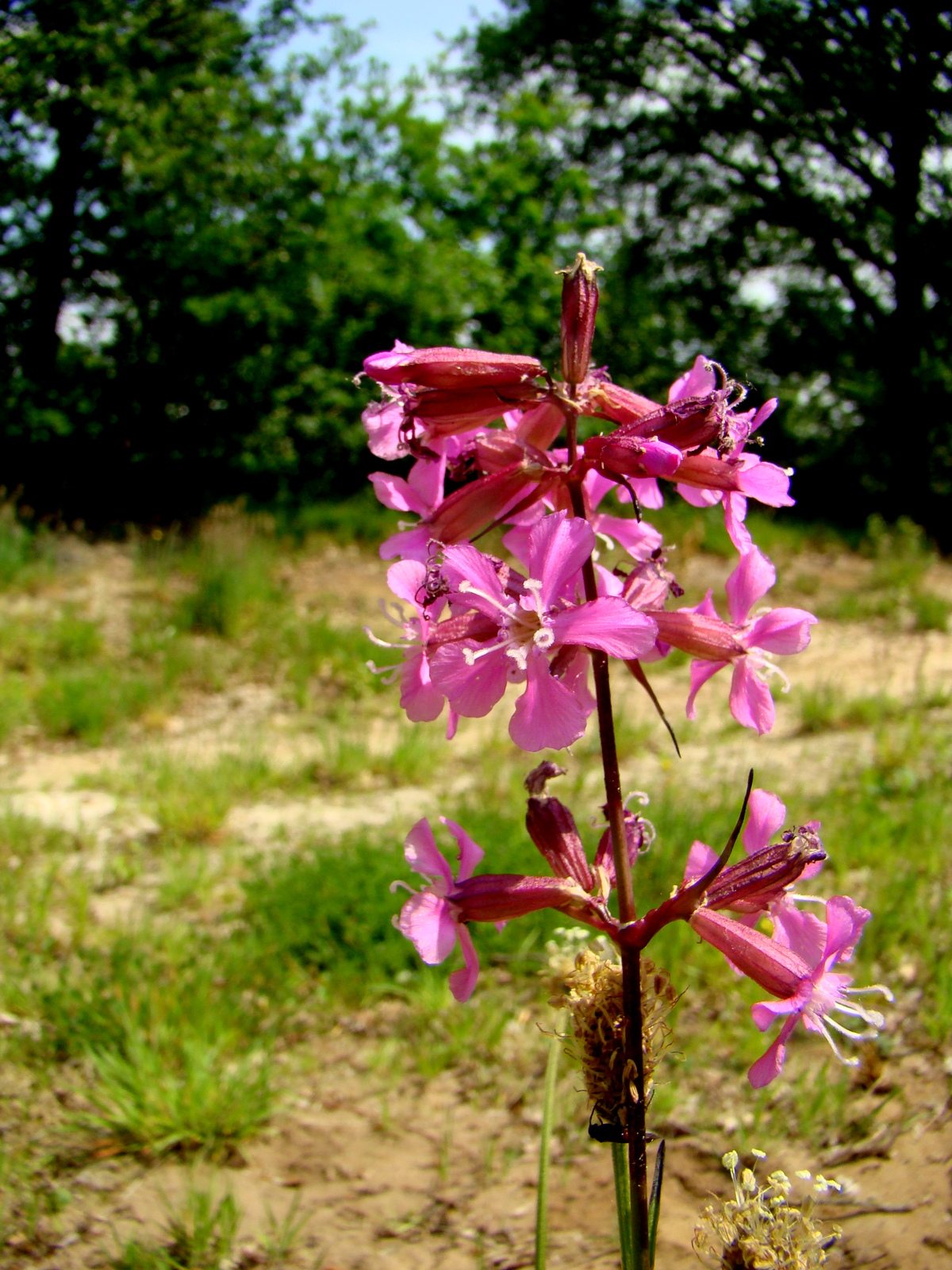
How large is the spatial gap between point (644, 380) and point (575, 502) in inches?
354

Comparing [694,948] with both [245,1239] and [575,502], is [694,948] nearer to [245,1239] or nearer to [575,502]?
[245,1239]

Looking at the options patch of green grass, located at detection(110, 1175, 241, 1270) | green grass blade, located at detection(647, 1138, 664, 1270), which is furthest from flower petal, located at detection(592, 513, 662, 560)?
patch of green grass, located at detection(110, 1175, 241, 1270)

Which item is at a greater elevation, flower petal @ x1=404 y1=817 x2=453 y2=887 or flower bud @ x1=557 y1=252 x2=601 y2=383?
flower bud @ x1=557 y1=252 x2=601 y2=383

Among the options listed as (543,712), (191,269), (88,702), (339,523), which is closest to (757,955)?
(543,712)

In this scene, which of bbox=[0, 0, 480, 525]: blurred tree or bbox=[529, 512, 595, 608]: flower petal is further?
bbox=[0, 0, 480, 525]: blurred tree

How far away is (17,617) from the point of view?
605cm

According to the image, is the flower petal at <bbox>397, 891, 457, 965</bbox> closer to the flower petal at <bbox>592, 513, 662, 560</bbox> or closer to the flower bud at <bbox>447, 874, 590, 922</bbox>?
the flower bud at <bbox>447, 874, 590, 922</bbox>

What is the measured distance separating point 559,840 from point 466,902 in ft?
0.49

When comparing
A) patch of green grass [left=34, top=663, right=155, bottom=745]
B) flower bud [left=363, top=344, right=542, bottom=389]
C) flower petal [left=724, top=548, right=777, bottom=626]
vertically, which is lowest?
patch of green grass [left=34, top=663, right=155, bottom=745]

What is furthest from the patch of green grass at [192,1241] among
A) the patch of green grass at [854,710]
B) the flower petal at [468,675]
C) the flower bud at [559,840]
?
the patch of green grass at [854,710]

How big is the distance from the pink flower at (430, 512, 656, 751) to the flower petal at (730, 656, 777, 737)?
249mm

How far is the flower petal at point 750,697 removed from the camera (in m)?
1.16

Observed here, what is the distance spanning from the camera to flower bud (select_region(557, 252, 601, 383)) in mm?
1070

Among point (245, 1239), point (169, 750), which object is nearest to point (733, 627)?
point (245, 1239)
